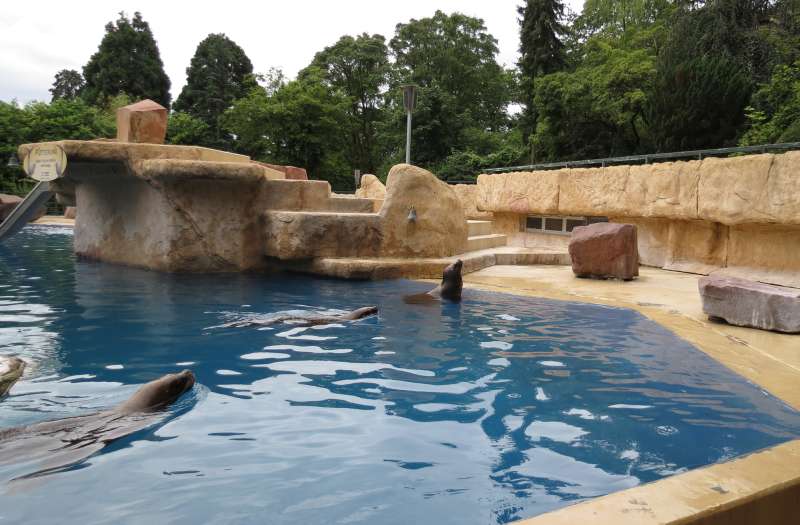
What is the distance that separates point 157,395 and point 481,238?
941 cm

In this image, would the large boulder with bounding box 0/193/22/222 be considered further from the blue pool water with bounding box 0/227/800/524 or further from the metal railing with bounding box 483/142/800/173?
the metal railing with bounding box 483/142/800/173

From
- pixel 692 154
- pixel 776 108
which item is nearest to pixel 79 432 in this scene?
pixel 692 154

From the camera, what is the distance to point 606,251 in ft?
28.9

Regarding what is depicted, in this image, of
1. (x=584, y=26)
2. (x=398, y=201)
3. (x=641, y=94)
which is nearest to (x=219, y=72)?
(x=584, y=26)

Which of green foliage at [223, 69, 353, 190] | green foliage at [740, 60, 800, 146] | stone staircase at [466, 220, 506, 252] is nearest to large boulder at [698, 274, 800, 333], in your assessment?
stone staircase at [466, 220, 506, 252]

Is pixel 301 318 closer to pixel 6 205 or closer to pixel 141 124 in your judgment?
pixel 141 124

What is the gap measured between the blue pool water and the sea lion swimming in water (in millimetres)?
91

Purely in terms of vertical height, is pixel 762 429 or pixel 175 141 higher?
pixel 175 141

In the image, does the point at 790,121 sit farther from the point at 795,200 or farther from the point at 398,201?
the point at 398,201

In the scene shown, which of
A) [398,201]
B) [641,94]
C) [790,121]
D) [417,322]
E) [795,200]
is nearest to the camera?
[417,322]

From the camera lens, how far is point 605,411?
364 cm

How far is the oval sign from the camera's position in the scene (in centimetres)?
886

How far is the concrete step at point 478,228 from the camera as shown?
13.2m

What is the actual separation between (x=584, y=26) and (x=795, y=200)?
2554 cm
